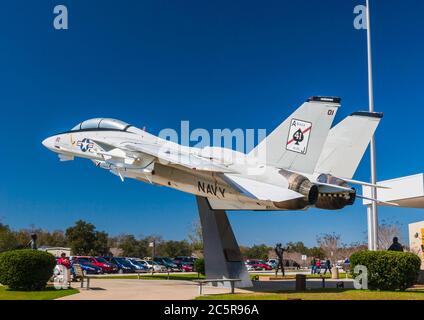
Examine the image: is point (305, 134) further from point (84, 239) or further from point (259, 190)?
point (84, 239)

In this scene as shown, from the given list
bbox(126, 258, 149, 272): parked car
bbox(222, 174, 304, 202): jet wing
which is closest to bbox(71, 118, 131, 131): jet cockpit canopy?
bbox(222, 174, 304, 202): jet wing

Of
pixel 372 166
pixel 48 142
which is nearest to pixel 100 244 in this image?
pixel 48 142

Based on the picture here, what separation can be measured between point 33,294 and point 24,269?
129cm

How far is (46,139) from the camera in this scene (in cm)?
2467

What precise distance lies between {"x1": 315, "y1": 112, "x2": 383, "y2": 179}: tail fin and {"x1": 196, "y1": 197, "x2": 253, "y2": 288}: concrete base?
4959 millimetres

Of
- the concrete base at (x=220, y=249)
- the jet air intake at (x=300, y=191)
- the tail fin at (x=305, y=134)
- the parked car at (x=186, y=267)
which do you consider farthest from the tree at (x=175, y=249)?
the jet air intake at (x=300, y=191)

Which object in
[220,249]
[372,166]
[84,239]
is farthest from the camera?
[84,239]

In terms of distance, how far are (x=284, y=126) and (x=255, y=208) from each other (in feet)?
11.5

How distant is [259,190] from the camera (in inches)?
677

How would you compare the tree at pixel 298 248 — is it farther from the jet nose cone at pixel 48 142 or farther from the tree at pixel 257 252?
the jet nose cone at pixel 48 142

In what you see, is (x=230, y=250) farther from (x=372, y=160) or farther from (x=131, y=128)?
(x=372, y=160)

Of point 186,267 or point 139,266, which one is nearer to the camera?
point 139,266

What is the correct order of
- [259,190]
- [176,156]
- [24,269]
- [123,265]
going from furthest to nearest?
1. [123,265]
2. [176,156]
3. [24,269]
4. [259,190]

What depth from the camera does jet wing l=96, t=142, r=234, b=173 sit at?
55.8 ft
